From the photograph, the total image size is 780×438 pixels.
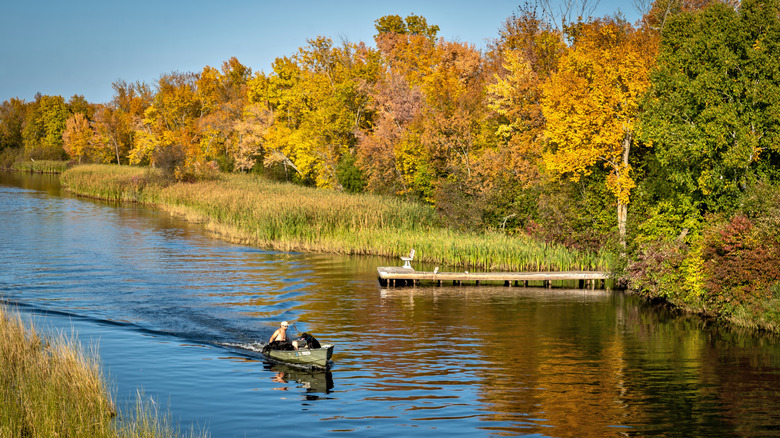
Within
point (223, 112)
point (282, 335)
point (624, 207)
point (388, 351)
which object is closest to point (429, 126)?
point (624, 207)

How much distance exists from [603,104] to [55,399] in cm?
3073

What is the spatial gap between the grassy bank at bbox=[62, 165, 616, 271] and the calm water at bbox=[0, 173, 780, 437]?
2.73m

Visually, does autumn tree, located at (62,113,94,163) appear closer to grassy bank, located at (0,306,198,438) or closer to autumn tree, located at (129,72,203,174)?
autumn tree, located at (129,72,203,174)

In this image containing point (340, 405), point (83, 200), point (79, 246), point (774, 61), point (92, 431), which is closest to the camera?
point (92, 431)

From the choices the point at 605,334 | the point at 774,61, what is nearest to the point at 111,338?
the point at 605,334

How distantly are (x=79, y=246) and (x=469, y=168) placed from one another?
83.1ft

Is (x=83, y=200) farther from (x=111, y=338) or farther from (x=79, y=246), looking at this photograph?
(x=111, y=338)

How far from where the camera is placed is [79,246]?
42000 millimetres

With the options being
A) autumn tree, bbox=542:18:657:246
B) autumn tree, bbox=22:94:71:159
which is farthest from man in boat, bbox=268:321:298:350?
autumn tree, bbox=22:94:71:159

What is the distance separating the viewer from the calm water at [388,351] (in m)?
15.9

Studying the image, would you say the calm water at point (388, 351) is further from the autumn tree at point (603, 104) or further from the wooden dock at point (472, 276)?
the autumn tree at point (603, 104)

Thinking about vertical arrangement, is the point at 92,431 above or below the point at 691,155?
below

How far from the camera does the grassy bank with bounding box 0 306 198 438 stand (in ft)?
40.7

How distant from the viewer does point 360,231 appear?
42938 millimetres
